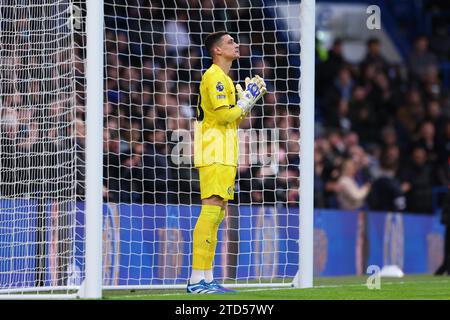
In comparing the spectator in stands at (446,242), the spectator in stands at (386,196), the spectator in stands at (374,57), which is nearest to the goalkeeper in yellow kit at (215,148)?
the spectator in stands at (446,242)

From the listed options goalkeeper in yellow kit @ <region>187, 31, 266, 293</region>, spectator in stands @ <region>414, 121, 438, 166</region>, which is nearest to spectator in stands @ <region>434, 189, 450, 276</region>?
spectator in stands @ <region>414, 121, 438, 166</region>

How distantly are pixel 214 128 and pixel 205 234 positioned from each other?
0.89 metres

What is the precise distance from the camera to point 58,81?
11922 mm

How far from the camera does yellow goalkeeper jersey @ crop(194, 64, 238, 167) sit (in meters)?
11.2

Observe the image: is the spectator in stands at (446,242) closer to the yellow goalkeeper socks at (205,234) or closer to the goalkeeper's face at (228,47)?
the yellow goalkeeper socks at (205,234)

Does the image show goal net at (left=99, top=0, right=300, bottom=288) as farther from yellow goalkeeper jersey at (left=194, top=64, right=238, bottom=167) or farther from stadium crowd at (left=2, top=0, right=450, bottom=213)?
yellow goalkeeper jersey at (left=194, top=64, right=238, bottom=167)

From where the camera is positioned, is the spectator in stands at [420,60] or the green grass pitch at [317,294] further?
the spectator in stands at [420,60]

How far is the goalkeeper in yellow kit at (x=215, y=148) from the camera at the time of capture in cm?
1126

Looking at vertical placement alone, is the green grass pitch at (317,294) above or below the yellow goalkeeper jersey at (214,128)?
below

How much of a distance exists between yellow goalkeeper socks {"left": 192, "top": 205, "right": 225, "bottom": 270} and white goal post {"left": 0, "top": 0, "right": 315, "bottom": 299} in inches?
33.4

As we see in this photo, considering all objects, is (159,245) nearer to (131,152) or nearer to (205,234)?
(131,152)

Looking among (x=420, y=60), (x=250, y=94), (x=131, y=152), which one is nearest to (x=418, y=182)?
(x=420, y=60)
